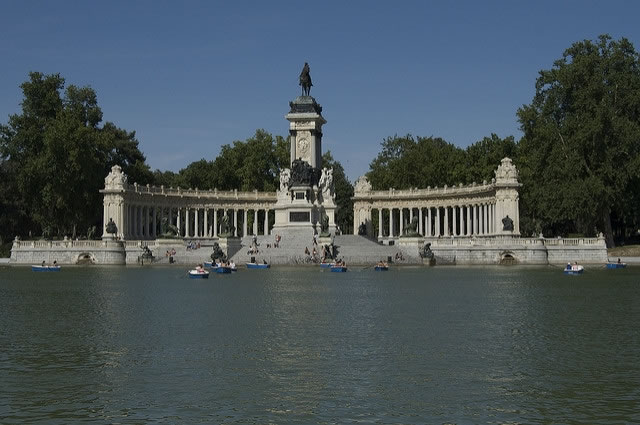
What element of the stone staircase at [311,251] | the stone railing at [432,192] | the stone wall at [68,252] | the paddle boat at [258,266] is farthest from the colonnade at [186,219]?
the paddle boat at [258,266]

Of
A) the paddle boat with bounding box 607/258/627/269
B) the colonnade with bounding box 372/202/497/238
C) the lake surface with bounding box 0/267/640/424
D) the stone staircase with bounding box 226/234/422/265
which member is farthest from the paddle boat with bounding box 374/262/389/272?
the lake surface with bounding box 0/267/640/424

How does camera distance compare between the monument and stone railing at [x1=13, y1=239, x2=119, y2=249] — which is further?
the monument

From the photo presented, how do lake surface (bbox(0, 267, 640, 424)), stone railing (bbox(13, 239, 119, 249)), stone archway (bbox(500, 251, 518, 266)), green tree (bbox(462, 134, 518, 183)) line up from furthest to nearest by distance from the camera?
green tree (bbox(462, 134, 518, 183)) → stone railing (bbox(13, 239, 119, 249)) → stone archway (bbox(500, 251, 518, 266)) → lake surface (bbox(0, 267, 640, 424))

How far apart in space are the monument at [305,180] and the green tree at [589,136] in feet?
71.6

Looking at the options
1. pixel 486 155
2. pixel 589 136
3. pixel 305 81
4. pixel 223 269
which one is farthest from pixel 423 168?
pixel 223 269

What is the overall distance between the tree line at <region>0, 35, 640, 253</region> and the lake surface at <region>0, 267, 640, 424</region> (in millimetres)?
43316

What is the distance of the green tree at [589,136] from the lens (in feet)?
272

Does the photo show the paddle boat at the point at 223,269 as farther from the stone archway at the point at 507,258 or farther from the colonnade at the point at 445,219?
the colonnade at the point at 445,219

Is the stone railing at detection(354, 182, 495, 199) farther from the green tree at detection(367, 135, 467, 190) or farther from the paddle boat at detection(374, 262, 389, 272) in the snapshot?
the paddle boat at detection(374, 262, 389, 272)

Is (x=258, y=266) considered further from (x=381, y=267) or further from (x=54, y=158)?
(x=54, y=158)

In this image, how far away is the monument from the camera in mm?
94312

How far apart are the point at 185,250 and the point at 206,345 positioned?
59.1 metres

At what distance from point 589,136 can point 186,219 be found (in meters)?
50.8

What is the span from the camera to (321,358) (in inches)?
934
